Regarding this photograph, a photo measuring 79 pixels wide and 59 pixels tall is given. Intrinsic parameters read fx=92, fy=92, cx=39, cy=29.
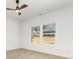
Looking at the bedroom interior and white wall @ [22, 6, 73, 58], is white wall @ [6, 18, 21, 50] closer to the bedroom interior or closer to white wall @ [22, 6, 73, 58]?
the bedroom interior

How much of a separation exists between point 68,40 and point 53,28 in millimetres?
1214

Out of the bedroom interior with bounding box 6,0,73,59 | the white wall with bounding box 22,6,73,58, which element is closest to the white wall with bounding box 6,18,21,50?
the bedroom interior with bounding box 6,0,73,59

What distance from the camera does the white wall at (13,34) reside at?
7021 mm

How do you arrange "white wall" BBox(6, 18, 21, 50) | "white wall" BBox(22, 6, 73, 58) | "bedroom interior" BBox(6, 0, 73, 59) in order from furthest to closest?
"white wall" BBox(6, 18, 21, 50) < "white wall" BBox(22, 6, 73, 58) < "bedroom interior" BBox(6, 0, 73, 59)

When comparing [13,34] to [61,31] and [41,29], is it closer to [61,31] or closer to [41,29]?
[41,29]

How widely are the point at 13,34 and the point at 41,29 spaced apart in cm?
246

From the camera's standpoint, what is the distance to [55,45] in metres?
5.56

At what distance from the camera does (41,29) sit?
252 inches

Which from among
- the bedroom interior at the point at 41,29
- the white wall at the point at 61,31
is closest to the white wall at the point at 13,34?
the bedroom interior at the point at 41,29

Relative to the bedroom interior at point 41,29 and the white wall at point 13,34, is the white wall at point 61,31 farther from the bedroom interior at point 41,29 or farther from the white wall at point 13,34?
the white wall at point 13,34

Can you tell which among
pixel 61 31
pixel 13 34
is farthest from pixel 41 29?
pixel 13 34

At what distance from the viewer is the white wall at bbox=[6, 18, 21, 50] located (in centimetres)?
702

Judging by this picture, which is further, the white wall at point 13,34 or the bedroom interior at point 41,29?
the white wall at point 13,34

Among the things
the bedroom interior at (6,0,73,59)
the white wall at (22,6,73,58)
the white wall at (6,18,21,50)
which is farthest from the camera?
the white wall at (6,18,21,50)
